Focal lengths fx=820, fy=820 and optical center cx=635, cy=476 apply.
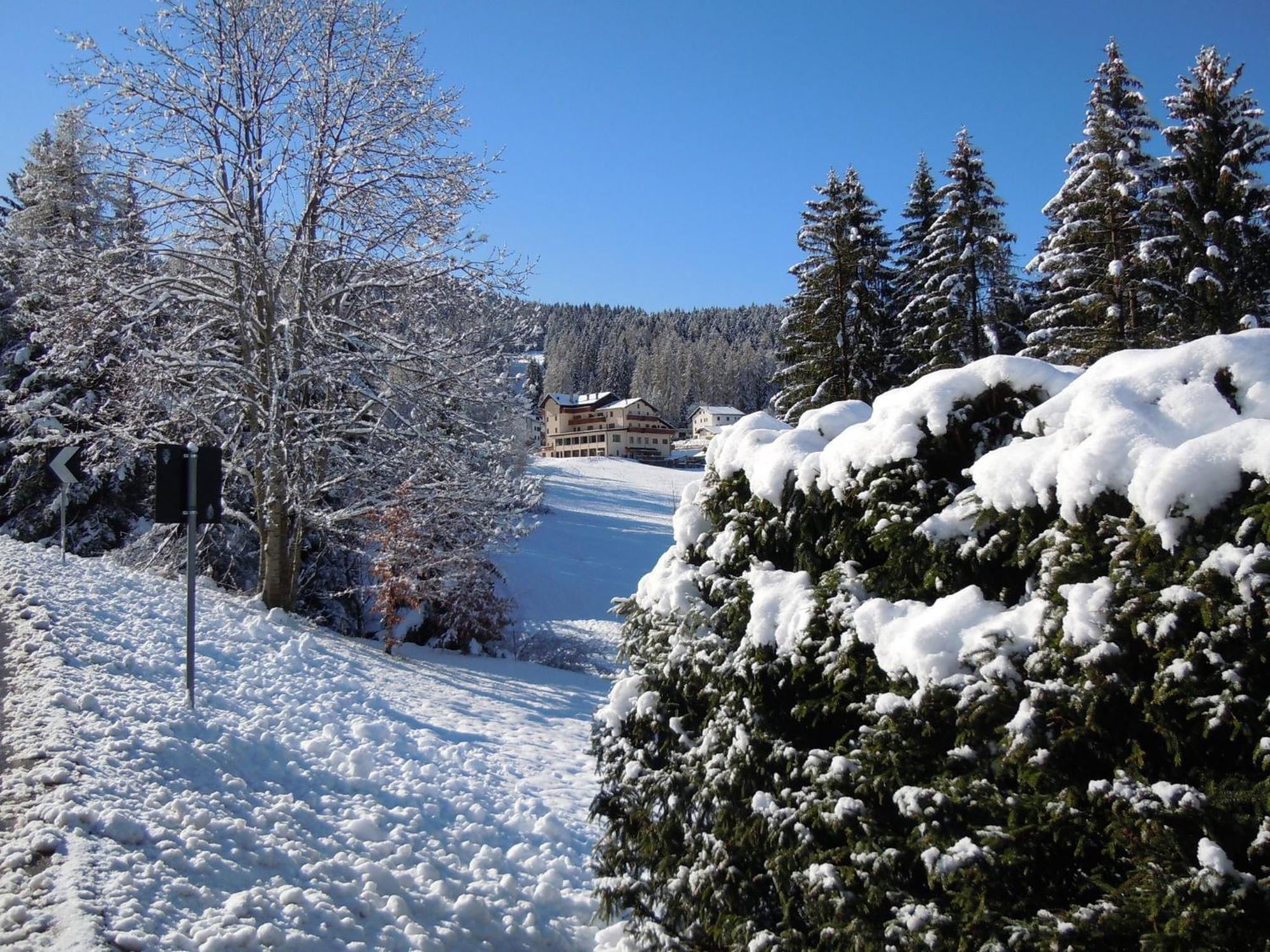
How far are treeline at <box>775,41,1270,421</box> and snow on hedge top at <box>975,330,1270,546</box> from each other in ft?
56.4

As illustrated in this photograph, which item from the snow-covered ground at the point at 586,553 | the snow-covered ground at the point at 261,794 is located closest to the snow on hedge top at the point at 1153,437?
the snow-covered ground at the point at 261,794

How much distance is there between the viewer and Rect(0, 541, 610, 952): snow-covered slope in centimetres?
388

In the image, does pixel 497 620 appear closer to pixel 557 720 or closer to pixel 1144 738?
pixel 557 720

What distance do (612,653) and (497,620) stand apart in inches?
148

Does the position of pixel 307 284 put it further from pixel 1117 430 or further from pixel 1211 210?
pixel 1211 210

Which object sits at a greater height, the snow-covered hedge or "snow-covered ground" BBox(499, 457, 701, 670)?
the snow-covered hedge

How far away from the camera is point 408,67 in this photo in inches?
508

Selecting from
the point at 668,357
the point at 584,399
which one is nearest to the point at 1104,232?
the point at 584,399

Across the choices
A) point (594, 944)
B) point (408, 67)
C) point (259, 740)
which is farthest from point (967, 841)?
point (408, 67)

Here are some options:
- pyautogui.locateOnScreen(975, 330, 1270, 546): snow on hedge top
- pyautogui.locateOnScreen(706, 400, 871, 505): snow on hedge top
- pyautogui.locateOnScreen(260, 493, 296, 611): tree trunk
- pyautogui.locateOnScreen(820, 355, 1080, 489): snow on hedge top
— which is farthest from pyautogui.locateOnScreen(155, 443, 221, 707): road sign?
pyautogui.locateOnScreen(975, 330, 1270, 546): snow on hedge top

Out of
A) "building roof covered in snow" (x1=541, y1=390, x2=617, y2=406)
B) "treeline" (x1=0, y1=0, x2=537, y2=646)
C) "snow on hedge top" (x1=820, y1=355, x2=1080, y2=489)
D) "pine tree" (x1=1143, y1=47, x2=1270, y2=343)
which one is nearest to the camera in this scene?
"snow on hedge top" (x1=820, y1=355, x2=1080, y2=489)

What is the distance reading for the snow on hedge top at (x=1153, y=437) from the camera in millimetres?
2447

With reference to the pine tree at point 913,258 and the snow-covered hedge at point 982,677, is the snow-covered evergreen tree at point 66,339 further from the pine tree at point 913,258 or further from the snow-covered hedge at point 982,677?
the pine tree at point 913,258

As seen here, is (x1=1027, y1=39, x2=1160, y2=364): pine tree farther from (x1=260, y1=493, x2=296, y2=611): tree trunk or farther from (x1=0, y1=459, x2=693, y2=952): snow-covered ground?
(x1=260, y1=493, x2=296, y2=611): tree trunk
